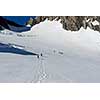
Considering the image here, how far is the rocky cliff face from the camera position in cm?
358

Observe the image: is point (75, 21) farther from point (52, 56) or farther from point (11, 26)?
point (11, 26)

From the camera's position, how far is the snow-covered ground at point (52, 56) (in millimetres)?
3598

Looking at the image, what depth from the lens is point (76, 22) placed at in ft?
11.8

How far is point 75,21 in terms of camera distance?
3.60m

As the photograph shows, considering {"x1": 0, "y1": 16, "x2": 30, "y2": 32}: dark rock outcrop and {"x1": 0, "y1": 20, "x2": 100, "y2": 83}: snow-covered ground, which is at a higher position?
{"x1": 0, "y1": 16, "x2": 30, "y2": 32}: dark rock outcrop

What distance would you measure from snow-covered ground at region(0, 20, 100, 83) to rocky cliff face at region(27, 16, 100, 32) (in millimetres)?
35

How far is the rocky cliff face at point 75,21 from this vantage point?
3.58 metres

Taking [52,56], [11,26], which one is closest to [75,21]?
[52,56]

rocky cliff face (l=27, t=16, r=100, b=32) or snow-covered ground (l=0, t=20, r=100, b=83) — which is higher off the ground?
rocky cliff face (l=27, t=16, r=100, b=32)

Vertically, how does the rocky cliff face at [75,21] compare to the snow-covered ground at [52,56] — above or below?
above

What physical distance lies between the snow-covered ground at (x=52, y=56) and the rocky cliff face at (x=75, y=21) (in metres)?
0.03

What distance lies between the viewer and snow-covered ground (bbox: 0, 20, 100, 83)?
3.60m
